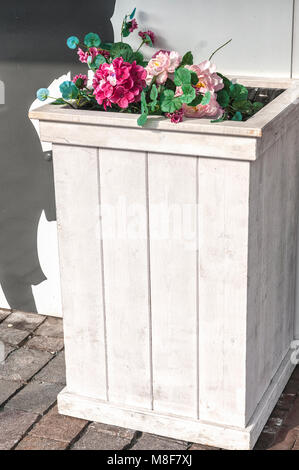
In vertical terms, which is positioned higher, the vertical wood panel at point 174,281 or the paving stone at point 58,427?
the vertical wood panel at point 174,281

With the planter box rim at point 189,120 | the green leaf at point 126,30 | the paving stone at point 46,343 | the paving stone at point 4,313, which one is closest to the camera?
the planter box rim at point 189,120

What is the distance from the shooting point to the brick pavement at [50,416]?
111 inches

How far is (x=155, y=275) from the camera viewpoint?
2.70m

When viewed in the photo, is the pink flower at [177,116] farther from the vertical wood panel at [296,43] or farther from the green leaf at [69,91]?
the vertical wood panel at [296,43]

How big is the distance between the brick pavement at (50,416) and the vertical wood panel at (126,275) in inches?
5.6

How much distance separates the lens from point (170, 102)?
250 centimetres

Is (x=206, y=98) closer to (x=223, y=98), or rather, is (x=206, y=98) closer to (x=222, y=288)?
(x=223, y=98)

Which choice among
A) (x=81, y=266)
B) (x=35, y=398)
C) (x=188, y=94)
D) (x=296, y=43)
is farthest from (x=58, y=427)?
(x=296, y=43)

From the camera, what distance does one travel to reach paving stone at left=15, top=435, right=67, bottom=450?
2.82m

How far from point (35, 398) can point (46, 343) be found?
16.7 inches

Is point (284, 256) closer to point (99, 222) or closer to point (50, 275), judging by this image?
point (99, 222)

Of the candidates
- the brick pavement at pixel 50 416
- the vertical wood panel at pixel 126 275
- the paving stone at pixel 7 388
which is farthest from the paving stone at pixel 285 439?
the paving stone at pixel 7 388

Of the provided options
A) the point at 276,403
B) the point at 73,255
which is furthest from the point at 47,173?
the point at 276,403

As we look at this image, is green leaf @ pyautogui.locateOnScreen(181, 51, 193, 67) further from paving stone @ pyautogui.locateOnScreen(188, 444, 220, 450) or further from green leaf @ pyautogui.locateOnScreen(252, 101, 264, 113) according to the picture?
paving stone @ pyautogui.locateOnScreen(188, 444, 220, 450)
